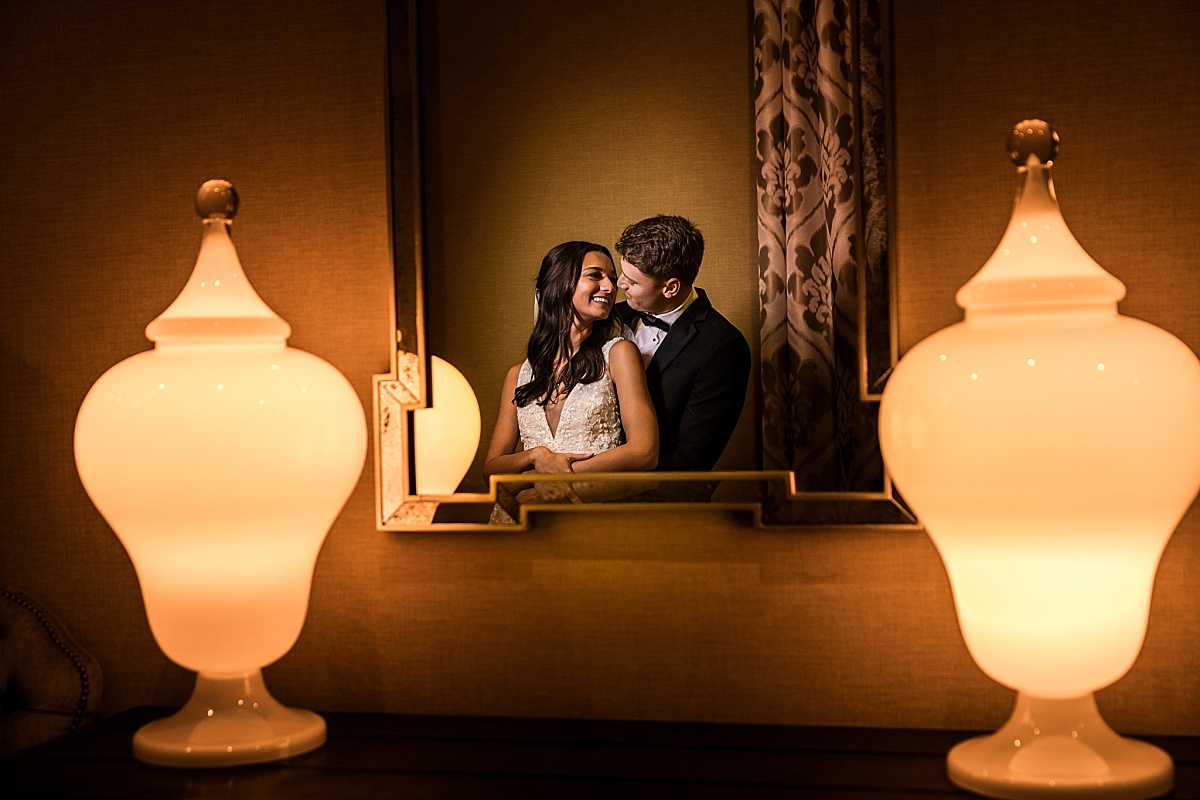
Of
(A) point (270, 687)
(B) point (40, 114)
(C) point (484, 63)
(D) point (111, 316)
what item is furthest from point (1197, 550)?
(B) point (40, 114)

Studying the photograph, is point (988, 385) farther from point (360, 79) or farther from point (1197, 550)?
point (360, 79)

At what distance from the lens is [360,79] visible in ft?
4.91

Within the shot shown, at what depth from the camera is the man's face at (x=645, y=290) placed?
1.35 metres

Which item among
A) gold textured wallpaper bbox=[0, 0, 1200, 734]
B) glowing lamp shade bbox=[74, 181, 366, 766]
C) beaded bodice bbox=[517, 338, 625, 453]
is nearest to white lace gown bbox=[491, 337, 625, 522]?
beaded bodice bbox=[517, 338, 625, 453]

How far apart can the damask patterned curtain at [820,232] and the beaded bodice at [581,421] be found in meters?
0.18

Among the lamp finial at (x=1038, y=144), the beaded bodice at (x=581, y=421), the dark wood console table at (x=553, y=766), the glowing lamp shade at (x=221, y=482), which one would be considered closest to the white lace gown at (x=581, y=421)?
the beaded bodice at (x=581, y=421)

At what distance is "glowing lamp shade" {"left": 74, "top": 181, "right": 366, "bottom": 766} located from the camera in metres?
1.17

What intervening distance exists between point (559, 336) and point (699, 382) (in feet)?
0.59

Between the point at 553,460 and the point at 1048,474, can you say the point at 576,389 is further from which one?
the point at 1048,474

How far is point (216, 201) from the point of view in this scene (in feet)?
4.27

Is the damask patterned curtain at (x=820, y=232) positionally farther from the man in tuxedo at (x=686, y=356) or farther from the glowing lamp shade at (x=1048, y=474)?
the glowing lamp shade at (x=1048, y=474)

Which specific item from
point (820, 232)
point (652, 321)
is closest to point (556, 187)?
point (652, 321)

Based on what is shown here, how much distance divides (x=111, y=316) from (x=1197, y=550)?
1.43 m

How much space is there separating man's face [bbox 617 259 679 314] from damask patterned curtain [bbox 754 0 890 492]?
109 mm
